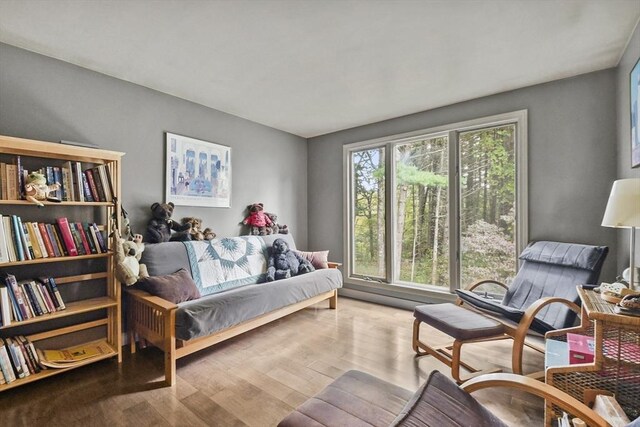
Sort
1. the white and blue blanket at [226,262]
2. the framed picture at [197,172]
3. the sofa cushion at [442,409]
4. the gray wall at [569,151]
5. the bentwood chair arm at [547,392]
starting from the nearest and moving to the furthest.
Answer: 1. the sofa cushion at [442,409]
2. the bentwood chair arm at [547,392]
3. the gray wall at [569,151]
4. the white and blue blanket at [226,262]
5. the framed picture at [197,172]

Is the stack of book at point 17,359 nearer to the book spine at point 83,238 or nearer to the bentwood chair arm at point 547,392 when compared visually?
the book spine at point 83,238

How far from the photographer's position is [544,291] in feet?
7.78

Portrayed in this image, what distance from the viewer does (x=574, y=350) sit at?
159 centimetres

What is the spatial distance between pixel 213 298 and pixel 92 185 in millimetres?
1325

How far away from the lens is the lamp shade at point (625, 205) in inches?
60.7

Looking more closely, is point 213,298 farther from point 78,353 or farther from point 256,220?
point 256,220

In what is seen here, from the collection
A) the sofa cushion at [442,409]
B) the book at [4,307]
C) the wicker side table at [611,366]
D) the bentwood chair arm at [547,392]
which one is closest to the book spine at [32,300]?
the book at [4,307]

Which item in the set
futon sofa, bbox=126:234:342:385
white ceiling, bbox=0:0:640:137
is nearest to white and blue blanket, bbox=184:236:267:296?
futon sofa, bbox=126:234:342:385

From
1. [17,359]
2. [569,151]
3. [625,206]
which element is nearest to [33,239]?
[17,359]

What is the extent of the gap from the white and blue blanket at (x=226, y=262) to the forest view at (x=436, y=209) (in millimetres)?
1515

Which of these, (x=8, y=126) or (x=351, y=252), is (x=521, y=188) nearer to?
(x=351, y=252)

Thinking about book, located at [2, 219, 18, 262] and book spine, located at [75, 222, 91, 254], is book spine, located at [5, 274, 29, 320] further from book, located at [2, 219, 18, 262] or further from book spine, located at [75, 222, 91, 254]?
book spine, located at [75, 222, 91, 254]

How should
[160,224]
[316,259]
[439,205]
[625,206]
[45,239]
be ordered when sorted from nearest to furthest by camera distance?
[625,206] < [45,239] < [160,224] < [439,205] < [316,259]

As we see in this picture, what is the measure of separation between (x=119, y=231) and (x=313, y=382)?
1.94 metres
